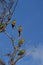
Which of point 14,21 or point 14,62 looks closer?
point 14,62

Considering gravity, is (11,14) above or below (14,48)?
above

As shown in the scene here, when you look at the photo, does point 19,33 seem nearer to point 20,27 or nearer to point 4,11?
point 20,27

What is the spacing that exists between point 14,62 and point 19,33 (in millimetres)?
987

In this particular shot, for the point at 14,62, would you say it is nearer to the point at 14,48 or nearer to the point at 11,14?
the point at 14,48

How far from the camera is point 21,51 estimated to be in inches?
319

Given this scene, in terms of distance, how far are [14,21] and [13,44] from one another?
71 cm

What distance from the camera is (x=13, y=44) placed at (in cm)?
823

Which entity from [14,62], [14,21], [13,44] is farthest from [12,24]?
[14,62]

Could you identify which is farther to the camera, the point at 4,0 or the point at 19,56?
the point at 4,0

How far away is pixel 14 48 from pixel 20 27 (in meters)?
0.68

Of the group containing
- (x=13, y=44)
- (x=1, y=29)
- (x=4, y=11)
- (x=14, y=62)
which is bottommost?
(x=14, y=62)

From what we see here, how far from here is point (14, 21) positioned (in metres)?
8.38

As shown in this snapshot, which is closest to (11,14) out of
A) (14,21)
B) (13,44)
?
(14,21)

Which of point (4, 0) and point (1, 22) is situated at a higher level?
point (4, 0)
